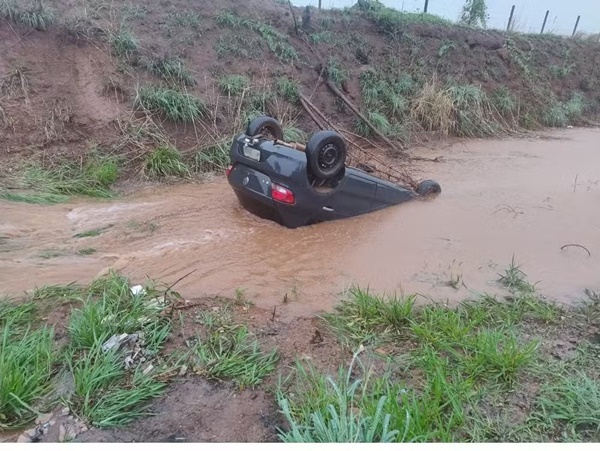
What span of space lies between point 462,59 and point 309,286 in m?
10.4

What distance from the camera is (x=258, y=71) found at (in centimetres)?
888

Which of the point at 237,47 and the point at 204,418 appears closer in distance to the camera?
the point at 204,418

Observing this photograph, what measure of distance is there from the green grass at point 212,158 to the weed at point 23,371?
4.39 metres

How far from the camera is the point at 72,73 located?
282 inches

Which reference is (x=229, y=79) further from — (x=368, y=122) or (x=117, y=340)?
(x=117, y=340)

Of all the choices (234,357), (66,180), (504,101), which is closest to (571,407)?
(234,357)

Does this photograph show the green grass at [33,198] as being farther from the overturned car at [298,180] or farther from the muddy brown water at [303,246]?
the overturned car at [298,180]

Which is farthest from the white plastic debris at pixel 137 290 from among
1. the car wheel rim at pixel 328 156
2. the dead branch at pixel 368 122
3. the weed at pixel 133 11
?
the weed at pixel 133 11

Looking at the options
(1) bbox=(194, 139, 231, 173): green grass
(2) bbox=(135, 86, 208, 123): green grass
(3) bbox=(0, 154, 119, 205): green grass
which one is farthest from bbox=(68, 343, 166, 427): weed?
(2) bbox=(135, 86, 208, 123): green grass

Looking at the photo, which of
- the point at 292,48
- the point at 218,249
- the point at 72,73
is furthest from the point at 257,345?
the point at 292,48

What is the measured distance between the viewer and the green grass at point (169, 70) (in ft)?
25.1

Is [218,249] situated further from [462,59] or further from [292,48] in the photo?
[462,59]

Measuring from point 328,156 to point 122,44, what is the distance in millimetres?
5001

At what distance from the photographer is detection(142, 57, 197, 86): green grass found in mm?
7656
